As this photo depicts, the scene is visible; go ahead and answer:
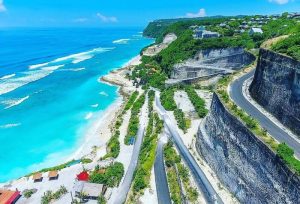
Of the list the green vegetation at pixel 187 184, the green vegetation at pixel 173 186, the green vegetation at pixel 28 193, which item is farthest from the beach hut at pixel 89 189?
the green vegetation at pixel 187 184

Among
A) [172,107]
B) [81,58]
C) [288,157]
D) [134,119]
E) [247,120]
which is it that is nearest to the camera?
[288,157]

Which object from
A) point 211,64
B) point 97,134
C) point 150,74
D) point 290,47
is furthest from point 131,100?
point 290,47

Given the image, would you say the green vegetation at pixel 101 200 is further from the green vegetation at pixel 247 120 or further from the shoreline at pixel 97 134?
the green vegetation at pixel 247 120

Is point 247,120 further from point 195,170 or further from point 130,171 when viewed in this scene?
point 130,171

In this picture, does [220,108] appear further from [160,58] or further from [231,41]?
[160,58]

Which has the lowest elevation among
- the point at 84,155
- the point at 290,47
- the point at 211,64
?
the point at 84,155

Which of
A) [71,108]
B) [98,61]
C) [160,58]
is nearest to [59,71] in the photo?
[98,61]

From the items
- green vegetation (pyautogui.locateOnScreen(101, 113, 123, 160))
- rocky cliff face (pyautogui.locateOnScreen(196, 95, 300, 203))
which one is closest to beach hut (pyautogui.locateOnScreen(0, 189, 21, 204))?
green vegetation (pyautogui.locateOnScreen(101, 113, 123, 160))
